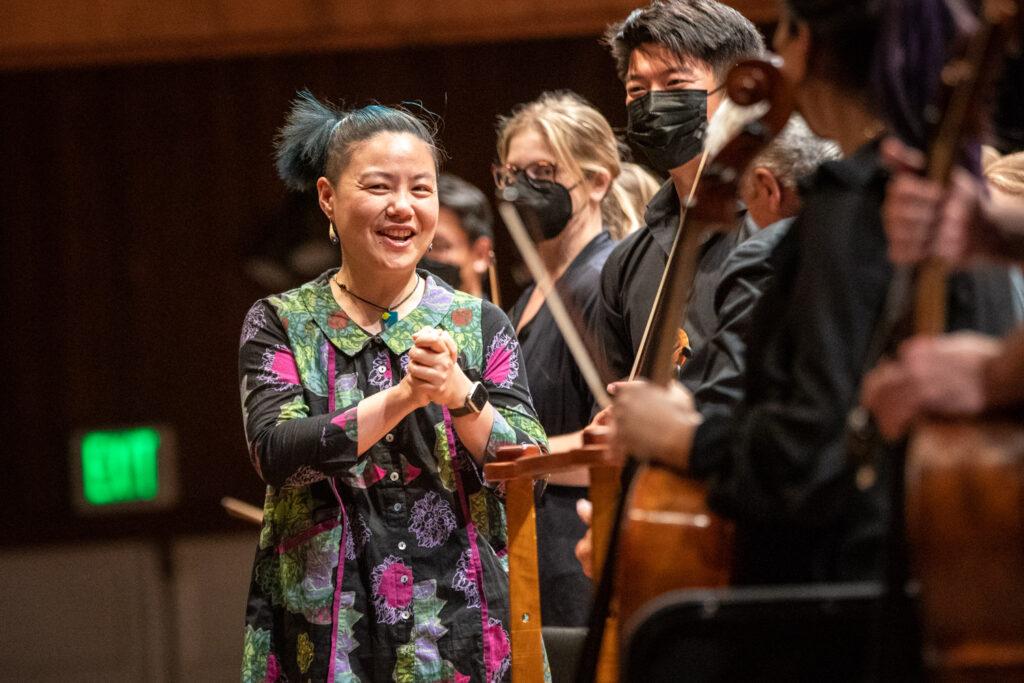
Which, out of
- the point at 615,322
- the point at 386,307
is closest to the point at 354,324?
the point at 386,307

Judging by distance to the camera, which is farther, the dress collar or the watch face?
the dress collar

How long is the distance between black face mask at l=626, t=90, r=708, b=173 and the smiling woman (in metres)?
0.40

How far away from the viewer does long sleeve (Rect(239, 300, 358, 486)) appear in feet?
6.69

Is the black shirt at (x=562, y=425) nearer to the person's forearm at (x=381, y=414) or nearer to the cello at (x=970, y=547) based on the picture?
the person's forearm at (x=381, y=414)

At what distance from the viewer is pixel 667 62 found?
2.49 m

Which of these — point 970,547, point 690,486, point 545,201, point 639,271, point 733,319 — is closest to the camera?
point 970,547

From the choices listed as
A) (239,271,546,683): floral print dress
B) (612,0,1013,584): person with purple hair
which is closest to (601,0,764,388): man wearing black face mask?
(239,271,546,683): floral print dress

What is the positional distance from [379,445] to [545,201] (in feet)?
3.31

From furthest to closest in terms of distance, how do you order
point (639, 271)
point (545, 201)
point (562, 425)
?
point (545, 201), point (562, 425), point (639, 271)

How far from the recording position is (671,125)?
8.04ft

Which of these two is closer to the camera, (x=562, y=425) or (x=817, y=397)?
(x=817, y=397)

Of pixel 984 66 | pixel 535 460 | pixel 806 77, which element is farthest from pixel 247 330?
pixel 984 66

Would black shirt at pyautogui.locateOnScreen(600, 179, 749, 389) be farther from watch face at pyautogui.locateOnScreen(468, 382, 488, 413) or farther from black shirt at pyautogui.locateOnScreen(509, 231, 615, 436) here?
watch face at pyautogui.locateOnScreen(468, 382, 488, 413)

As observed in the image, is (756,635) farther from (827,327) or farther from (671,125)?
(671,125)
